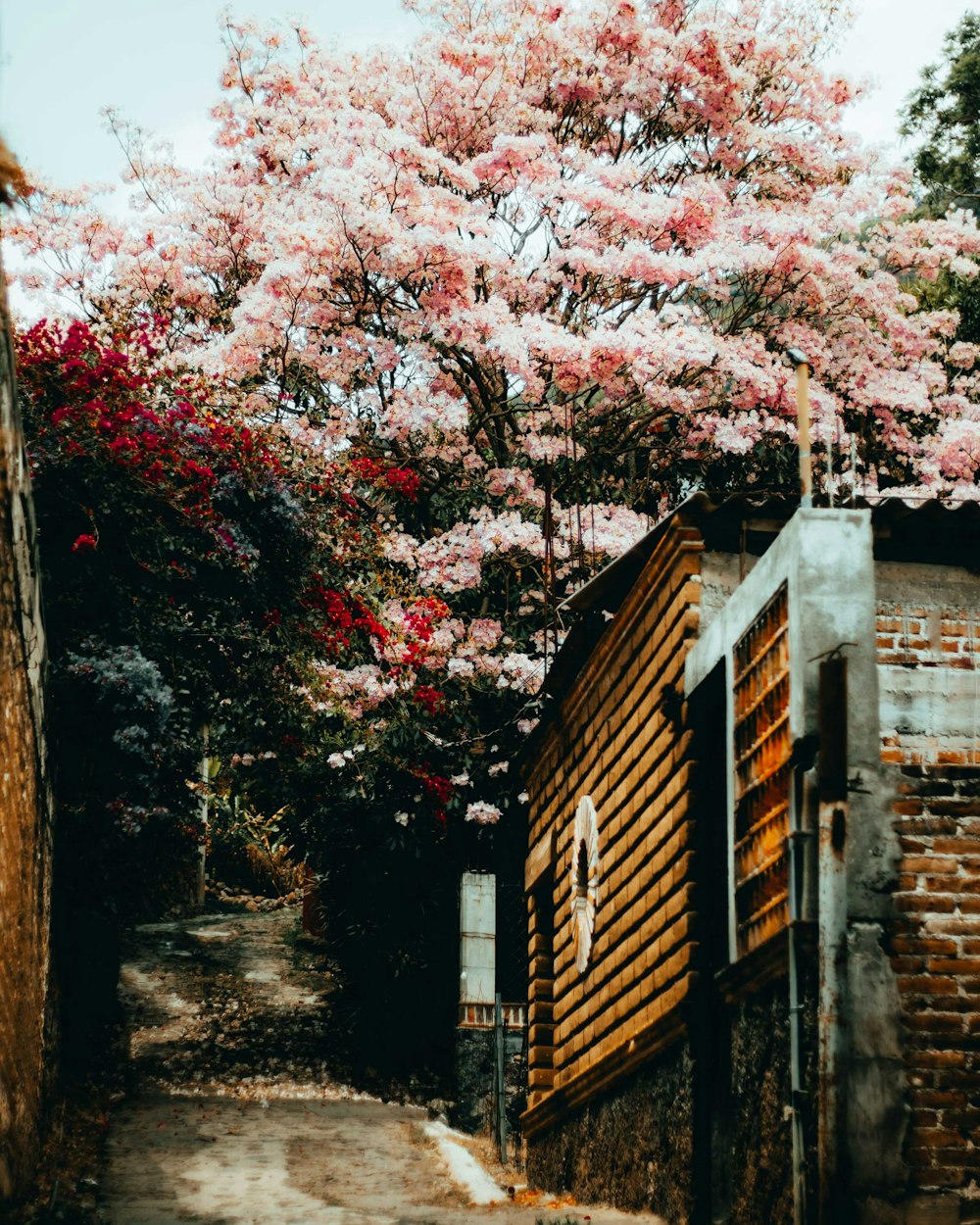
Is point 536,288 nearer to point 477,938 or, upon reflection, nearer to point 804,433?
point 477,938

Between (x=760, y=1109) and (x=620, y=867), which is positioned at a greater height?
(x=620, y=867)

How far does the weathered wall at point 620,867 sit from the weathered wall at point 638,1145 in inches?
1.6

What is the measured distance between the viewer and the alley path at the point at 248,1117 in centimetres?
1136

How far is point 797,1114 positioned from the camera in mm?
6746

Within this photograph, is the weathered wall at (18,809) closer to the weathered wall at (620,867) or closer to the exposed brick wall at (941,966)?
the weathered wall at (620,867)

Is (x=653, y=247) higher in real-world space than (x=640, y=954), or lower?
higher

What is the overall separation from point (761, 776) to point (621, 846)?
3429 mm

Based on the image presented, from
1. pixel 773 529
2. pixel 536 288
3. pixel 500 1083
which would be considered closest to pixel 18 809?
pixel 773 529

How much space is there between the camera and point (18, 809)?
8.87 metres

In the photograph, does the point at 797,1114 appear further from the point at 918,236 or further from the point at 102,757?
the point at 918,236

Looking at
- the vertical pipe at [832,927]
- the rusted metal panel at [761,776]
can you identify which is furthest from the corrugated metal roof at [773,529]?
the vertical pipe at [832,927]

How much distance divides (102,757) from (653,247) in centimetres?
1029

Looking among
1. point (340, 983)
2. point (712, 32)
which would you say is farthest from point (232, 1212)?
point (712, 32)

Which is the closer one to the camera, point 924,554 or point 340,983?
point 924,554
